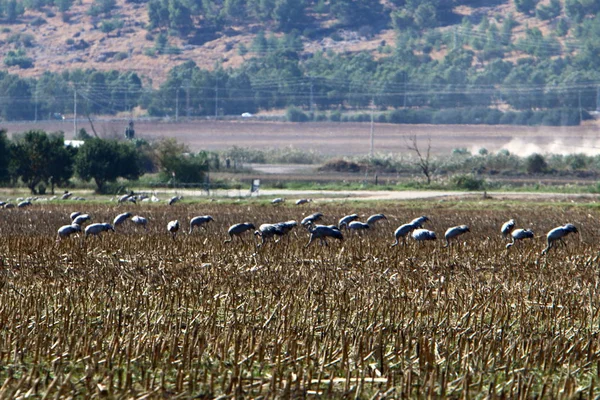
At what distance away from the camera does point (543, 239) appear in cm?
2300

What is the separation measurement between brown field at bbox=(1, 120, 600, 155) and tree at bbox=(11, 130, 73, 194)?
57462 mm

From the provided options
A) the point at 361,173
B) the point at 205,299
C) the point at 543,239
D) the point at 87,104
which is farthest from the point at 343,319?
the point at 87,104

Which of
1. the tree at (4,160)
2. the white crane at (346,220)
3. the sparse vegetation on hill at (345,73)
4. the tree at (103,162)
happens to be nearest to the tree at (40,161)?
the tree at (103,162)

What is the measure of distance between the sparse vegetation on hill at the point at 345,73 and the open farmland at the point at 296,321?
370ft

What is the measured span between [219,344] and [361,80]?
148m

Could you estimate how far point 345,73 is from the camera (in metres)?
164

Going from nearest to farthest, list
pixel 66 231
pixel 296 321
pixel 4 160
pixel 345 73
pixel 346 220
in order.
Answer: pixel 296 321 → pixel 66 231 → pixel 346 220 → pixel 4 160 → pixel 345 73

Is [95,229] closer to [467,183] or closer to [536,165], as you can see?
[467,183]

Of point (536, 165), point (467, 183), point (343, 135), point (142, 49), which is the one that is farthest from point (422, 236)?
point (142, 49)

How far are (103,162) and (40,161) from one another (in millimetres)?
3247

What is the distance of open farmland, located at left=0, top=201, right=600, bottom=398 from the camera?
848 cm

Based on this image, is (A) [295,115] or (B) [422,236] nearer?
(B) [422,236]

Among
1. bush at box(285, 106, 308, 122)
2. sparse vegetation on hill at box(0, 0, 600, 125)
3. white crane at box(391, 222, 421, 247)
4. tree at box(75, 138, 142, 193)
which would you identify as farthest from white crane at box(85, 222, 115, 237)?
bush at box(285, 106, 308, 122)

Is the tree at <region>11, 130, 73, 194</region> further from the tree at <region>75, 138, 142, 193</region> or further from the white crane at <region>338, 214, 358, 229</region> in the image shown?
the white crane at <region>338, 214, 358, 229</region>
